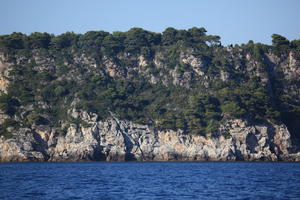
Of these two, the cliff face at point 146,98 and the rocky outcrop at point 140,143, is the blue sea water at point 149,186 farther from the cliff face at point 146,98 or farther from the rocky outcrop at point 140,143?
the cliff face at point 146,98

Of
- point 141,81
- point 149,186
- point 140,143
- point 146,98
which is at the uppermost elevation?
point 141,81

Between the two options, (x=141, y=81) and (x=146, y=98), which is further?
(x=141, y=81)

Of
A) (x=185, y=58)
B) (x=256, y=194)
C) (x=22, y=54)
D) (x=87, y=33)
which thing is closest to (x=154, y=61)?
(x=185, y=58)

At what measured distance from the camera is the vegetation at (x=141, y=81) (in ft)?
348

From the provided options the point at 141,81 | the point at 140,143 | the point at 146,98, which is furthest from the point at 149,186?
the point at 141,81

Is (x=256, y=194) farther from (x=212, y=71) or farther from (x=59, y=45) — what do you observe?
(x=59, y=45)

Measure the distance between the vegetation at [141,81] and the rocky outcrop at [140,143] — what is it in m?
2.01

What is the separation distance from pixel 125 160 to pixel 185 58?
107 feet

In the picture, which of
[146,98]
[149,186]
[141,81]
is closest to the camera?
[149,186]

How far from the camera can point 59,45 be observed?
125188 millimetres

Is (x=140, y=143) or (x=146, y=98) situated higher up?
(x=146, y=98)

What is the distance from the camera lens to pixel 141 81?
394 ft

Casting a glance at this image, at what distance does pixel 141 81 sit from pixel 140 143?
71.3 feet

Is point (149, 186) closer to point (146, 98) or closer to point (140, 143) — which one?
point (140, 143)
